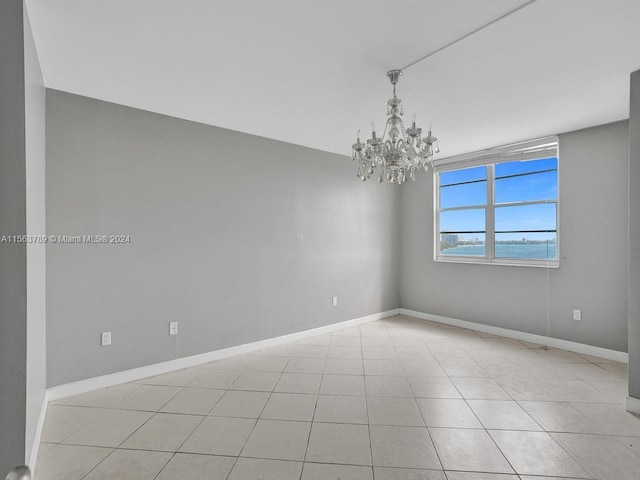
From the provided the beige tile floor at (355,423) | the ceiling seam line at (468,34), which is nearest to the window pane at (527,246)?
the beige tile floor at (355,423)

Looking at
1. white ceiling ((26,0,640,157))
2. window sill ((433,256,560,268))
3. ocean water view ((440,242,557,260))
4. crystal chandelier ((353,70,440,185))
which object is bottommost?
window sill ((433,256,560,268))

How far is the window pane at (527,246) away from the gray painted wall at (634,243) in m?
1.58

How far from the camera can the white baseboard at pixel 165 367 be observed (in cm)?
253

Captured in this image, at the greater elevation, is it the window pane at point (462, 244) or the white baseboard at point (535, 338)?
the window pane at point (462, 244)

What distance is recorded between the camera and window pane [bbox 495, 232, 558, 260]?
12.6ft

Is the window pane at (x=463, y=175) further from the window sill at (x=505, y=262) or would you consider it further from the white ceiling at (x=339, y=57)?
the white ceiling at (x=339, y=57)

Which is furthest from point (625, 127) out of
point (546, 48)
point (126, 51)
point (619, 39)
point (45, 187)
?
point (45, 187)

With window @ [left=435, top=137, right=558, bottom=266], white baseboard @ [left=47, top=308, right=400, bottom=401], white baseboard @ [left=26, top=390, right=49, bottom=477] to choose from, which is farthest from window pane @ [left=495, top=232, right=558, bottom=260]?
white baseboard @ [left=26, top=390, right=49, bottom=477]

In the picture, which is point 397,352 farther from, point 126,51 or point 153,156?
point 126,51

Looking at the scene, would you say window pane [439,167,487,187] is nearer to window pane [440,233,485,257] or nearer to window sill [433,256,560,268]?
window pane [440,233,485,257]

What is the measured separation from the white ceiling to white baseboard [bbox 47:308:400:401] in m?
2.37

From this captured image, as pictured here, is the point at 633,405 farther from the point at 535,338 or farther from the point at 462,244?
the point at 462,244

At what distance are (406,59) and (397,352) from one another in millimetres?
2906

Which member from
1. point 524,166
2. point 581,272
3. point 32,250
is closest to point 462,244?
point 524,166
